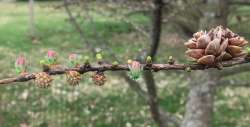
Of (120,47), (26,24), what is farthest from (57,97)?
(26,24)

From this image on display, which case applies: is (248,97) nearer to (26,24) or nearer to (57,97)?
(57,97)

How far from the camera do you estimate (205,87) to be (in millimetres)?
6391

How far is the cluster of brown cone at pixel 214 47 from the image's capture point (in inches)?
60.5

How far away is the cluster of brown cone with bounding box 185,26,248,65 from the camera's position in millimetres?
1537

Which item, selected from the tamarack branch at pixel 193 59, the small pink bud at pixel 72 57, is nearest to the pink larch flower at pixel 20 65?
the tamarack branch at pixel 193 59

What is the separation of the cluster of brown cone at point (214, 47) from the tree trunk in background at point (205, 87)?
4761mm

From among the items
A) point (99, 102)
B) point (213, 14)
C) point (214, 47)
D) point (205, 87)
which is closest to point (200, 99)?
point (205, 87)

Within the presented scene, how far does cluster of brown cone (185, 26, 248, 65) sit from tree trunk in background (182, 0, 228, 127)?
15.6 feet

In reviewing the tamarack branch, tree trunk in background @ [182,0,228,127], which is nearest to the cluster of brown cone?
the tamarack branch

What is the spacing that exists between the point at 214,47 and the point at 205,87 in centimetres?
491

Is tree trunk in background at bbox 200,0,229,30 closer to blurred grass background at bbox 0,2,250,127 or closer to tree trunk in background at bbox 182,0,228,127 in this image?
tree trunk in background at bbox 182,0,228,127

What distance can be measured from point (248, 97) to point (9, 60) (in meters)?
6.68

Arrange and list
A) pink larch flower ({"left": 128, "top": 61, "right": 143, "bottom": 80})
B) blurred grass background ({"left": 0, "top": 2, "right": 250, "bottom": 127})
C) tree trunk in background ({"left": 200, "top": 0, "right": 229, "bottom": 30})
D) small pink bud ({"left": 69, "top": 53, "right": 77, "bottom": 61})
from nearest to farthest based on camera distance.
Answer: pink larch flower ({"left": 128, "top": 61, "right": 143, "bottom": 80}) < small pink bud ({"left": 69, "top": 53, "right": 77, "bottom": 61}) < tree trunk in background ({"left": 200, "top": 0, "right": 229, "bottom": 30}) < blurred grass background ({"left": 0, "top": 2, "right": 250, "bottom": 127})

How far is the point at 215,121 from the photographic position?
47.8ft
